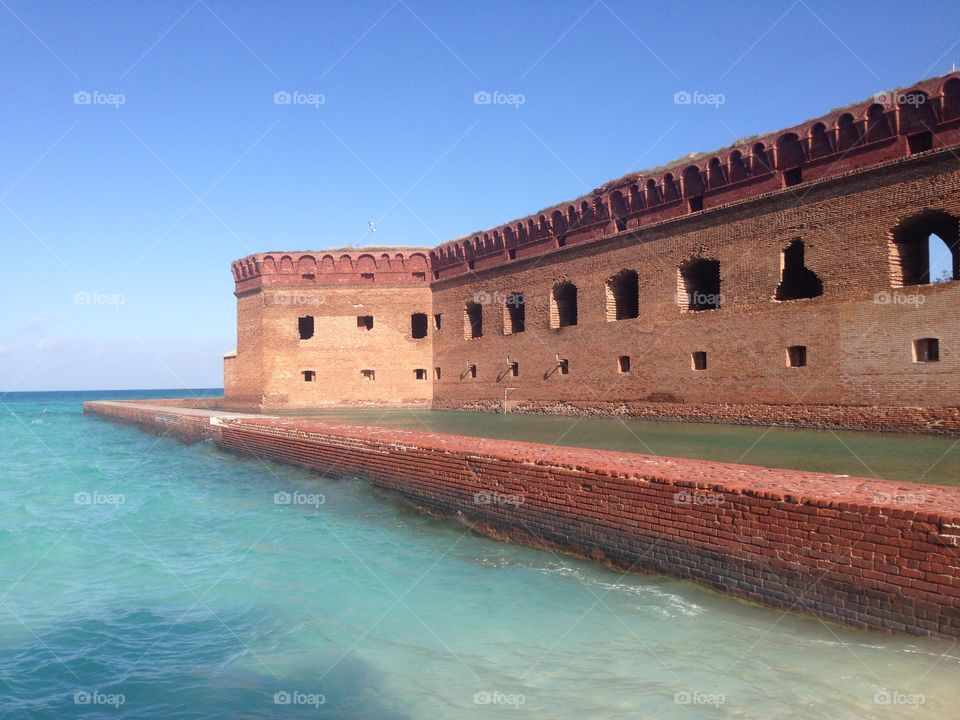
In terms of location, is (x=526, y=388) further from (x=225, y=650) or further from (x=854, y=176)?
(x=225, y=650)

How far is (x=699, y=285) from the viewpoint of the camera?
58.5 feet

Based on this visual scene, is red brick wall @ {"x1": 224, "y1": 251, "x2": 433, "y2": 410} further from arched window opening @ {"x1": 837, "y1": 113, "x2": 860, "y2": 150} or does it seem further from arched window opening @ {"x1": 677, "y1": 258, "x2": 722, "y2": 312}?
arched window opening @ {"x1": 837, "y1": 113, "x2": 860, "y2": 150}

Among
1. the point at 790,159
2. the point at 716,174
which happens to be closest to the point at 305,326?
the point at 716,174

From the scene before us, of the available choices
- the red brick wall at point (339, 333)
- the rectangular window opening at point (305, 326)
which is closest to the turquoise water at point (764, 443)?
the red brick wall at point (339, 333)

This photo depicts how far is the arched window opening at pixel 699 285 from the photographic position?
1712cm

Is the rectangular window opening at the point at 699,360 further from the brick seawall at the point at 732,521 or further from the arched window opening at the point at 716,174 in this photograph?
the brick seawall at the point at 732,521

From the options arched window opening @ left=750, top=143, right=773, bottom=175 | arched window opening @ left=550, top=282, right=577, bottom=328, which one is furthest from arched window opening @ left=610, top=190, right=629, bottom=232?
arched window opening @ left=750, top=143, right=773, bottom=175

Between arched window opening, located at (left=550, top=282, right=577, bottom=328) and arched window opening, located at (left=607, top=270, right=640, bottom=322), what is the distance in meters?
1.81

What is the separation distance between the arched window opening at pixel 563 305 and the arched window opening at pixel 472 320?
4.47 metres

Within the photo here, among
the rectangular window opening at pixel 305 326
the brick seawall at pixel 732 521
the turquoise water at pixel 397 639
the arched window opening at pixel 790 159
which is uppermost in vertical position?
the arched window opening at pixel 790 159

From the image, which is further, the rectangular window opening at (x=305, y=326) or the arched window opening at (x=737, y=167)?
the rectangular window opening at (x=305, y=326)

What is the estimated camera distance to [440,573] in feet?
24.6

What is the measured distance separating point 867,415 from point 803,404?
4.31ft

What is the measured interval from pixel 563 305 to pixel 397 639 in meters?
16.5
